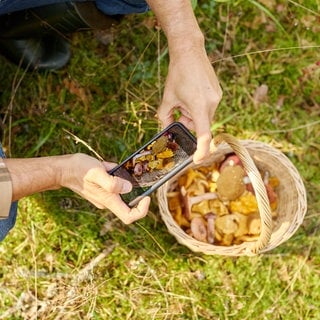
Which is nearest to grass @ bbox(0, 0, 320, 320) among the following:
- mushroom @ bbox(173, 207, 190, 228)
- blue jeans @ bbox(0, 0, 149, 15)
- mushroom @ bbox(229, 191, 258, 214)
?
mushroom @ bbox(173, 207, 190, 228)

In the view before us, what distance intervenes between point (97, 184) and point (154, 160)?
275mm

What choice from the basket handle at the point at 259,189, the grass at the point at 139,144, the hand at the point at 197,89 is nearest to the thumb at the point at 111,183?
the hand at the point at 197,89

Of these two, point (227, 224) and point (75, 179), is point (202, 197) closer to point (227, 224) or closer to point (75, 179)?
point (227, 224)

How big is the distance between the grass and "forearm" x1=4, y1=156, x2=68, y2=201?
1.80 ft

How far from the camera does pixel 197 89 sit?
1.75 m

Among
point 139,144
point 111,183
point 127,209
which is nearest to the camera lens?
point 111,183

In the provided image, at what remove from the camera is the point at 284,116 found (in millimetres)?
2623

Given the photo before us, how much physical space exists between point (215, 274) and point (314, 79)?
1.02 meters

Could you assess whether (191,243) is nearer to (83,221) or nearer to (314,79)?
(83,221)

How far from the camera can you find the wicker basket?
1913 millimetres

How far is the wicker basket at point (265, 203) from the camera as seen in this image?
1913 millimetres

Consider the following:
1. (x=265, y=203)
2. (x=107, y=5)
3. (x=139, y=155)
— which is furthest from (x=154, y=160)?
(x=107, y=5)

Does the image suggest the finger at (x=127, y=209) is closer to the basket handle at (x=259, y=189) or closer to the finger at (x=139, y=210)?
the finger at (x=139, y=210)

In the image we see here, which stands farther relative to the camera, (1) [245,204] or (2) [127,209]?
(1) [245,204]
